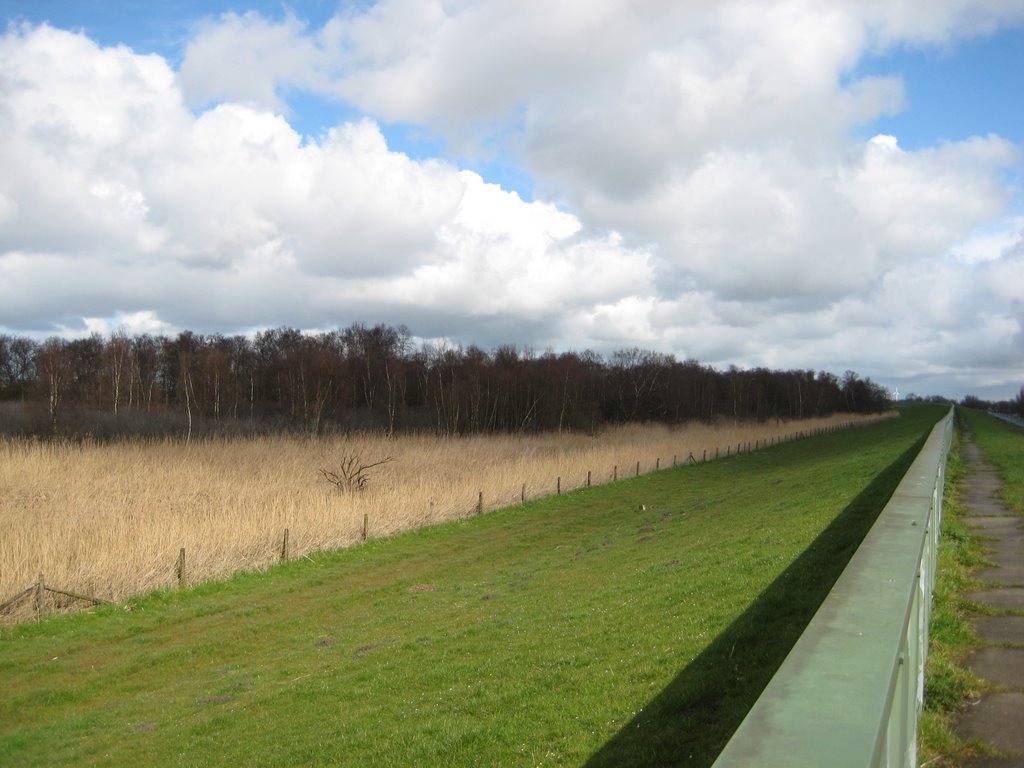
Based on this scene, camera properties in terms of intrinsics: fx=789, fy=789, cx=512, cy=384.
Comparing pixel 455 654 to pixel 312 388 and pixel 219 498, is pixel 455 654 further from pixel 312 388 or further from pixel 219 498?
pixel 312 388

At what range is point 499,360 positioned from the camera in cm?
7556

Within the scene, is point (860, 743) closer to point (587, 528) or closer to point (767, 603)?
point (767, 603)

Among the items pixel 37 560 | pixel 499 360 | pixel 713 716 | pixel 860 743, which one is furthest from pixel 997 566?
Result: pixel 499 360

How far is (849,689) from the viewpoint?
85.4 inches

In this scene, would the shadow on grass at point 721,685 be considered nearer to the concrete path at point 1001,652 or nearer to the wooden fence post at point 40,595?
the concrete path at point 1001,652

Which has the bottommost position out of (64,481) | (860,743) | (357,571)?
(357,571)

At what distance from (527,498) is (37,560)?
60.4ft

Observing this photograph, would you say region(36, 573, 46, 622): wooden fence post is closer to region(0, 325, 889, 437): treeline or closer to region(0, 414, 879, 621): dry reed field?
region(0, 414, 879, 621): dry reed field

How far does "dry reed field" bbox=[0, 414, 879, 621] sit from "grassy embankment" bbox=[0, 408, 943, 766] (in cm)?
122

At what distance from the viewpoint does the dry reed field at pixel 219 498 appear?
16438 mm

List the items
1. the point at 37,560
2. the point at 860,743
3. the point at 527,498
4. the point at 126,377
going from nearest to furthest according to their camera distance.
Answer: the point at 860,743, the point at 37,560, the point at 527,498, the point at 126,377

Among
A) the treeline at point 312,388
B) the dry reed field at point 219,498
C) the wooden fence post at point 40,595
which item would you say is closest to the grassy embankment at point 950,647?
the wooden fence post at point 40,595

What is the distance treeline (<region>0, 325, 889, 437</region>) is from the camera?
46969mm

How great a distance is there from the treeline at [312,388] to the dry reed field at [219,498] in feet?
46.0
